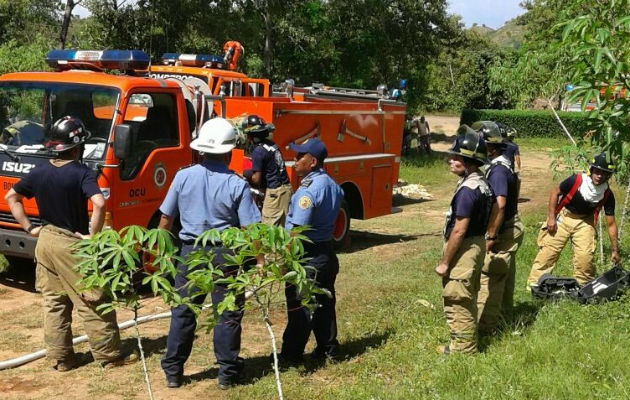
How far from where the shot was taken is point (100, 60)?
8406mm

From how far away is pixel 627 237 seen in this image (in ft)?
35.4

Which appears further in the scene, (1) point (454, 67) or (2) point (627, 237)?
(1) point (454, 67)

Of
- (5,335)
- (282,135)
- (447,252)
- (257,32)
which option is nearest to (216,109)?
(282,135)

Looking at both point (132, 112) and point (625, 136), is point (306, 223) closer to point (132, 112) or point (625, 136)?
point (625, 136)

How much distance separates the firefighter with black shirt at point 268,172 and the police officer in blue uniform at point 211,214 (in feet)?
10.6

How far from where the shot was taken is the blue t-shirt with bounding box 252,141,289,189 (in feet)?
27.8

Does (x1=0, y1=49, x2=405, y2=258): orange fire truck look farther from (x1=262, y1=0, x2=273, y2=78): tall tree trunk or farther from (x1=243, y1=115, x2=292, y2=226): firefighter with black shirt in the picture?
(x1=262, y1=0, x2=273, y2=78): tall tree trunk

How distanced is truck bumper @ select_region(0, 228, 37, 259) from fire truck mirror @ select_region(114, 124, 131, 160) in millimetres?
1155

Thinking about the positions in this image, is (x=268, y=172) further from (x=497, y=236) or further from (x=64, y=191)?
(x=64, y=191)

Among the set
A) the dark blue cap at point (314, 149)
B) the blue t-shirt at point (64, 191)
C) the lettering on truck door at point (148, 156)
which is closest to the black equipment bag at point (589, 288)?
the dark blue cap at point (314, 149)

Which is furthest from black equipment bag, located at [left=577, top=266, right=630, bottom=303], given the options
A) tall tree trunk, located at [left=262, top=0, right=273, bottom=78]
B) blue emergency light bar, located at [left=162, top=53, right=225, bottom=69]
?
tall tree trunk, located at [left=262, top=0, right=273, bottom=78]

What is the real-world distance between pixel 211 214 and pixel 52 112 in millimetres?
3260

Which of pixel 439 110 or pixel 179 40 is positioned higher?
pixel 179 40

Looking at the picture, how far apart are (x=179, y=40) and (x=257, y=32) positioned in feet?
6.95
